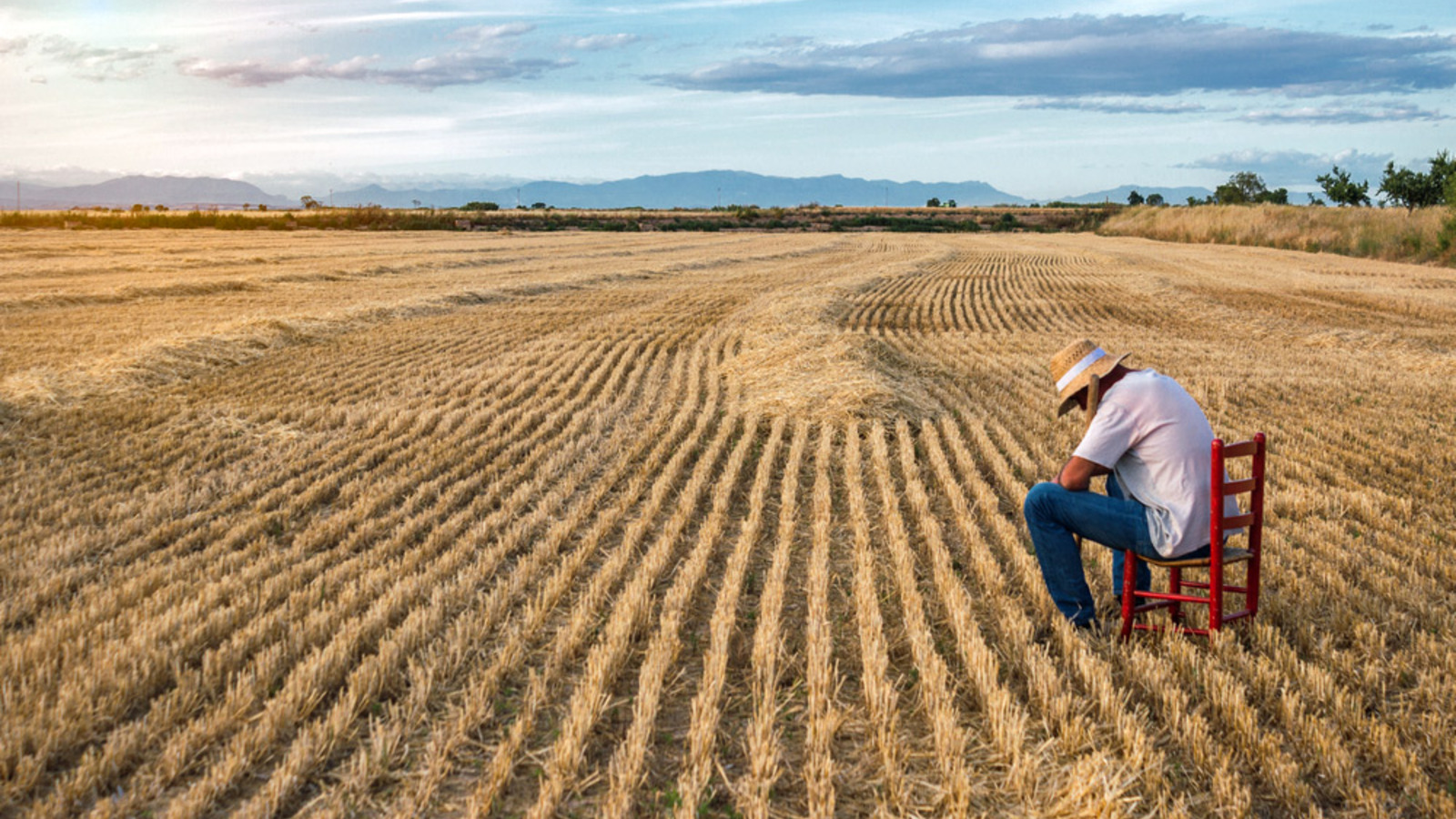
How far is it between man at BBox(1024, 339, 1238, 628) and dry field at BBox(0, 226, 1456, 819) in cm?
44

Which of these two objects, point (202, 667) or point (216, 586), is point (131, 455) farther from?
point (202, 667)

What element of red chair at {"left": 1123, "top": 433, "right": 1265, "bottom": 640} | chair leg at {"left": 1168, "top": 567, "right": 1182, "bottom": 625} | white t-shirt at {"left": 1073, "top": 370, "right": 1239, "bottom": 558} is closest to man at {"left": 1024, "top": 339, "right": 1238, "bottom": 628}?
white t-shirt at {"left": 1073, "top": 370, "right": 1239, "bottom": 558}

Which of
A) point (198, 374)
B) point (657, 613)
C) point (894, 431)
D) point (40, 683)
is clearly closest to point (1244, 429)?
point (894, 431)

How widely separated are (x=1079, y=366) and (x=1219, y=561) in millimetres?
1063

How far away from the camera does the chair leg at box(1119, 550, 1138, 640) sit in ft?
15.3

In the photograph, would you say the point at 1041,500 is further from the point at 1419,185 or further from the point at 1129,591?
the point at 1419,185

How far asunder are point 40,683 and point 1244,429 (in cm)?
958

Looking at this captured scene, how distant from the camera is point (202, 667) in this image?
14.4 feet

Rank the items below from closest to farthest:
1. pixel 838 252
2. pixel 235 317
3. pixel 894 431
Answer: pixel 894 431 → pixel 235 317 → pixel 838 252

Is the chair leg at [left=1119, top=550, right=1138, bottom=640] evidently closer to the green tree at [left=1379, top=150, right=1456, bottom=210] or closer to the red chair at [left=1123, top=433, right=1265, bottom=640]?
the red chair at [left=1123, top=433, right=1265, bottom=640]

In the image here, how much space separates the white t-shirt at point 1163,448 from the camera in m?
4.47

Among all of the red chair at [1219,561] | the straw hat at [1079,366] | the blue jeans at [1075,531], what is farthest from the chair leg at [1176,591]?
the straw hat at [1079,366]

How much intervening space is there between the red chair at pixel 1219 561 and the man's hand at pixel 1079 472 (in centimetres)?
39

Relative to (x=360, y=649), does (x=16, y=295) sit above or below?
above
